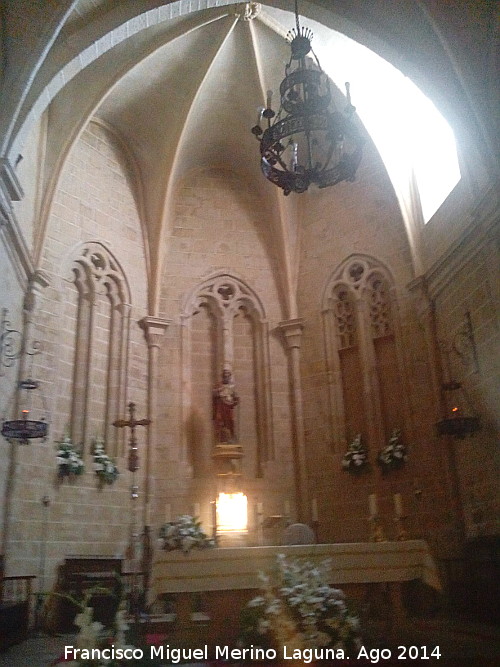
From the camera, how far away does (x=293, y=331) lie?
496 inches

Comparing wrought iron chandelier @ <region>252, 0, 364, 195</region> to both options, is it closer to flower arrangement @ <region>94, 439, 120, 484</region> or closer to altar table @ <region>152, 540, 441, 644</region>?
altar table @ <region>152, 540, 441, 644</region>

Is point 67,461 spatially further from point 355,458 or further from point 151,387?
point 355,458

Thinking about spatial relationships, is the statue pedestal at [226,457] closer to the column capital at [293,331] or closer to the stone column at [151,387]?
the stone column at [151,387]

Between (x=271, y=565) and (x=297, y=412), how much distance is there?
614 cm

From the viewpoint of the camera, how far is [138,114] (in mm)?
12328

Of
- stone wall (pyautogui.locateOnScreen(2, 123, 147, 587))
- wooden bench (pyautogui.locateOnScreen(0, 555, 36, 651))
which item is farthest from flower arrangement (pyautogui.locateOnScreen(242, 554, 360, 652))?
stone wall (pyautogui.locateOnScreen(2, 123, 147, 587))

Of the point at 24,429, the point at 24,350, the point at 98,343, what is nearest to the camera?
the point at 24,429

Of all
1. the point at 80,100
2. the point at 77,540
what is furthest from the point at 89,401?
the point at 80,100

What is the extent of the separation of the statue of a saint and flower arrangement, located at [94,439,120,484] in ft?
6.60

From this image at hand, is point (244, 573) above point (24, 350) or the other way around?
the other way around

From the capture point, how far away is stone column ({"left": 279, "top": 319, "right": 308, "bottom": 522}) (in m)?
11.4

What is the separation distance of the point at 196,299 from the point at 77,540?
5.27 m

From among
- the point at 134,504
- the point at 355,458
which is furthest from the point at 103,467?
the point at 355,458

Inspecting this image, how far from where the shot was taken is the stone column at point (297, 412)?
1143 cm
